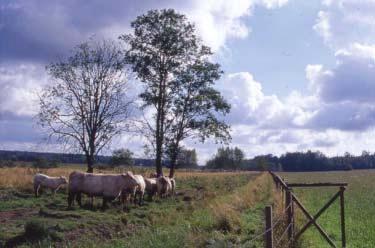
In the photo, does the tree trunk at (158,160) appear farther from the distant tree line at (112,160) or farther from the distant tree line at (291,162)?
the distant tree line at (291,162)

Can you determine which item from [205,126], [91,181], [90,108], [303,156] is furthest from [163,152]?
[303,156]

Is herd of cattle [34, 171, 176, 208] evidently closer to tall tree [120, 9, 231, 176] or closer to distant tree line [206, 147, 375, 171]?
tall tree [120, 9, 231, 176]

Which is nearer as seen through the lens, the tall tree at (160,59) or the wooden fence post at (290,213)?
the wooden fence post at (290,213)

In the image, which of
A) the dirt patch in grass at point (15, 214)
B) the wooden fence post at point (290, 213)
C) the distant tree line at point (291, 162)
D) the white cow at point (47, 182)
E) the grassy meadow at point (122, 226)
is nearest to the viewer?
the wooden fence post at point (290, 213)

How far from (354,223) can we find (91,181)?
12.3 m

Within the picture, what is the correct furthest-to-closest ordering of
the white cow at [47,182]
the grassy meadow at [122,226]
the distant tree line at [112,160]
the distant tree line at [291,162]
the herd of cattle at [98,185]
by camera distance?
the distant tree line at [291,162] → the distant tree line at [112,160] → the white cow at [47,182] → the herd of cattle at [98,185] → the grassy meadow at [122,226]

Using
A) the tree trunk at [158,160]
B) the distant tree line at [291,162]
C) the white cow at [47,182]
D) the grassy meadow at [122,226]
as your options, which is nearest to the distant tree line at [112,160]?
the tree trunk at [158,160]

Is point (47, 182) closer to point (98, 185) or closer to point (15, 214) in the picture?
point (98, 185)

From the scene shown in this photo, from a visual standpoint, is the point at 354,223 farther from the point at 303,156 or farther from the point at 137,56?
the point at 303,156

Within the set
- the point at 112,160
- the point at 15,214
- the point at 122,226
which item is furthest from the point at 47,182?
the point at 112,160

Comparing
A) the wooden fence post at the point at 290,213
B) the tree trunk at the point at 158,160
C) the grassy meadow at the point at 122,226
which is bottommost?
the grassy meadow at the point at 122,226

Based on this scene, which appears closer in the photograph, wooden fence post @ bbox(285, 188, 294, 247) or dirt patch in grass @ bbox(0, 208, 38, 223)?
wooden fence post @ bbox(285, 188, 294, 247)

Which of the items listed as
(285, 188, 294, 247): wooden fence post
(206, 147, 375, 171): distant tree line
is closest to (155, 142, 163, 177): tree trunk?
(285, 188, 294, 247): wooden fence post

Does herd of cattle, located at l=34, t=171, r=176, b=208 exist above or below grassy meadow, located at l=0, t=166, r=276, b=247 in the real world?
above
